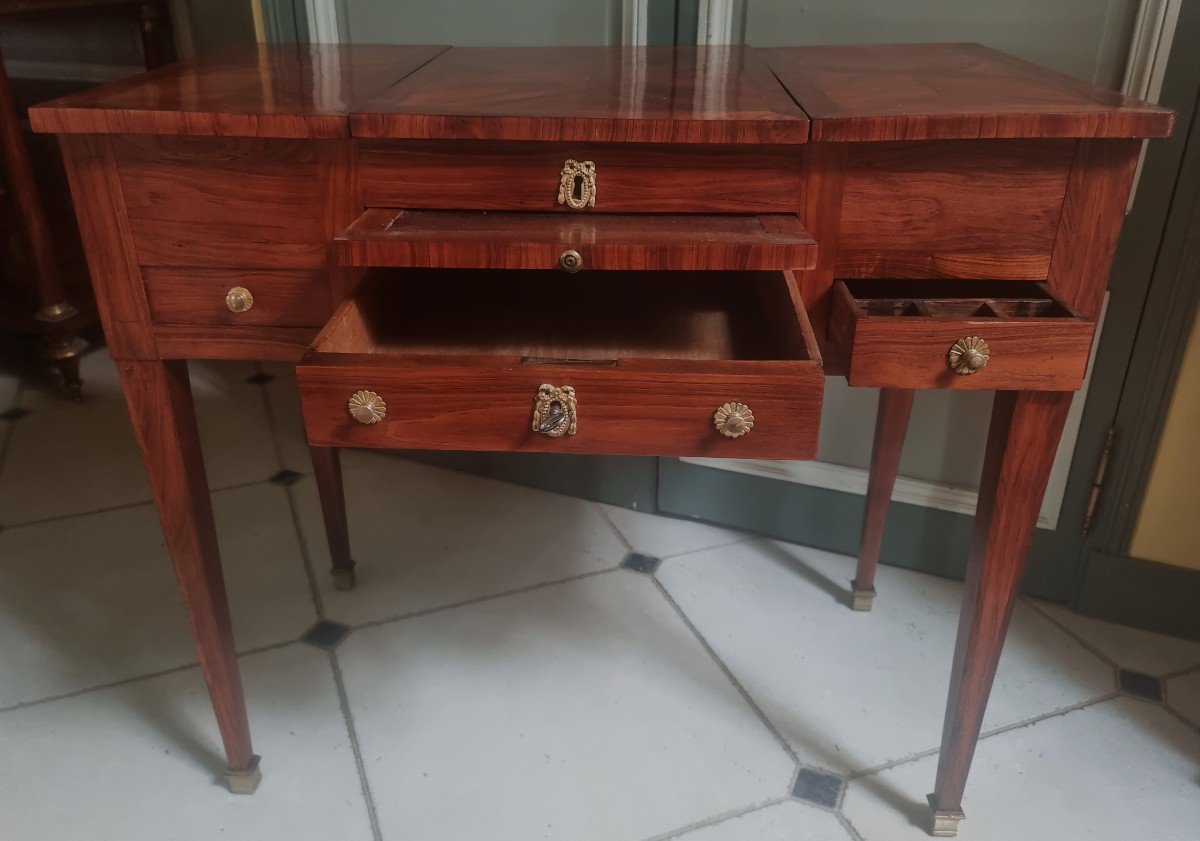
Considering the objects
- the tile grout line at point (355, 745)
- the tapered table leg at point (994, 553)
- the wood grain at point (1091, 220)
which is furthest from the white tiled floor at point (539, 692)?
the wood grain at point (1091, 220)

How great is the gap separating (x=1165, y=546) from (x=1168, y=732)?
0.32 meters

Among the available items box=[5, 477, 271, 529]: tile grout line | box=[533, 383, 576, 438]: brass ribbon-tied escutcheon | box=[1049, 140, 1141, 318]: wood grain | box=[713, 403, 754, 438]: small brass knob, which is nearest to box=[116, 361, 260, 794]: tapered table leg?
box=[533, 383, 576, 438]: brass ribbon-tied escutcheon

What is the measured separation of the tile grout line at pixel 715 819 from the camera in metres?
1.21

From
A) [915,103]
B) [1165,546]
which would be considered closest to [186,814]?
[915,103]

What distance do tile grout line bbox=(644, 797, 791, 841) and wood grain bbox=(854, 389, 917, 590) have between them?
50cm

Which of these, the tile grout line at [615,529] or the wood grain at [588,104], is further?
the tile grout line at [615,529]

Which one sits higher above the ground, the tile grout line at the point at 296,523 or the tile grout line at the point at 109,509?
the tile grout line at the point at 296,523

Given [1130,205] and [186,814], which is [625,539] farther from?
[1130,205]

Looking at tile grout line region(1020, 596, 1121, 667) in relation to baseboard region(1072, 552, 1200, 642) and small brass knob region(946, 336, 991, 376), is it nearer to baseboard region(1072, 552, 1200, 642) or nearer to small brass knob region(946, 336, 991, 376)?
baseboard region(1072, 552, 1200, 642)

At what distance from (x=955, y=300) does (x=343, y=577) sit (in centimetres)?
120

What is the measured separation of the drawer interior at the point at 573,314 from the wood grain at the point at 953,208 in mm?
107

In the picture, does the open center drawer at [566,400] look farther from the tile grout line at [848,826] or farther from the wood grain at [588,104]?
the tile grout line at [848,826]

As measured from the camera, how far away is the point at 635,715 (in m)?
1.41

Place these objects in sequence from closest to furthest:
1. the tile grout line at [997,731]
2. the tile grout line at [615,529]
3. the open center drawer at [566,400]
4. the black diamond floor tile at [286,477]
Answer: the open center drawer at [566,400] → the tile grout line at [997,731] → the tile grout line at [615,529] → the black diamond floor tile at [286,477]
